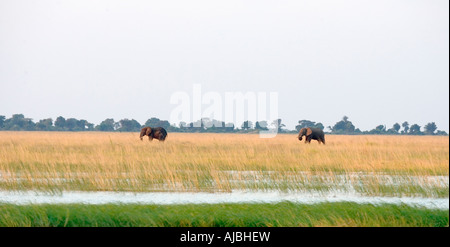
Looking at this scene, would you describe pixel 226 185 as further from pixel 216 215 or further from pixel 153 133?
pixel 153 133

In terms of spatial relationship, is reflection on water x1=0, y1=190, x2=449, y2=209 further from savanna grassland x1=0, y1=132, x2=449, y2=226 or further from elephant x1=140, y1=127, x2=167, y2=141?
elephant x1=140, y1=127, x2=167, y2=141

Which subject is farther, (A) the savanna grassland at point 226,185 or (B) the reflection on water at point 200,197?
(B) the reflection on water at point 200,197

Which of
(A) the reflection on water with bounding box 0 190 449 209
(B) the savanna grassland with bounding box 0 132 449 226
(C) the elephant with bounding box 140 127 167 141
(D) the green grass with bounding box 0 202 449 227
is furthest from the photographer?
(C) the elephant with bounding box 140 127 167 141

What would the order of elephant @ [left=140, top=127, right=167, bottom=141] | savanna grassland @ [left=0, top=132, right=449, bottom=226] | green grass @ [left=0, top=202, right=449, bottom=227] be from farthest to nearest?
elephant @ [left=140, top=127, right=167, bottom=141] < savanna grassland @ [left=0, top=132, right=449, bottom=226] < green grass @ [left=0, top=202, right=449, bottom=227]

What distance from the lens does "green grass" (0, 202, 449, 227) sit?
392 inches

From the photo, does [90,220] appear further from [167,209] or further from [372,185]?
[372,185]

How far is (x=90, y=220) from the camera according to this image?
1002cm

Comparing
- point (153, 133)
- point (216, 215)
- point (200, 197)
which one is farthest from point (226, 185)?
point (153, 133)

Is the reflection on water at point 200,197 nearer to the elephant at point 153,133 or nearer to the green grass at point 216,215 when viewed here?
the green grass at point 216,215

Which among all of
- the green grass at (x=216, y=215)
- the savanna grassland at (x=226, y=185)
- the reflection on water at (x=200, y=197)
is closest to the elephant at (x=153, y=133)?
the savanna grassland at (x=226, y=185)

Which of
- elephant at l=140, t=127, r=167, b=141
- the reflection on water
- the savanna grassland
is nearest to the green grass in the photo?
the savanna grassland

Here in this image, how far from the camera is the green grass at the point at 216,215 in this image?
9953 millimetres
